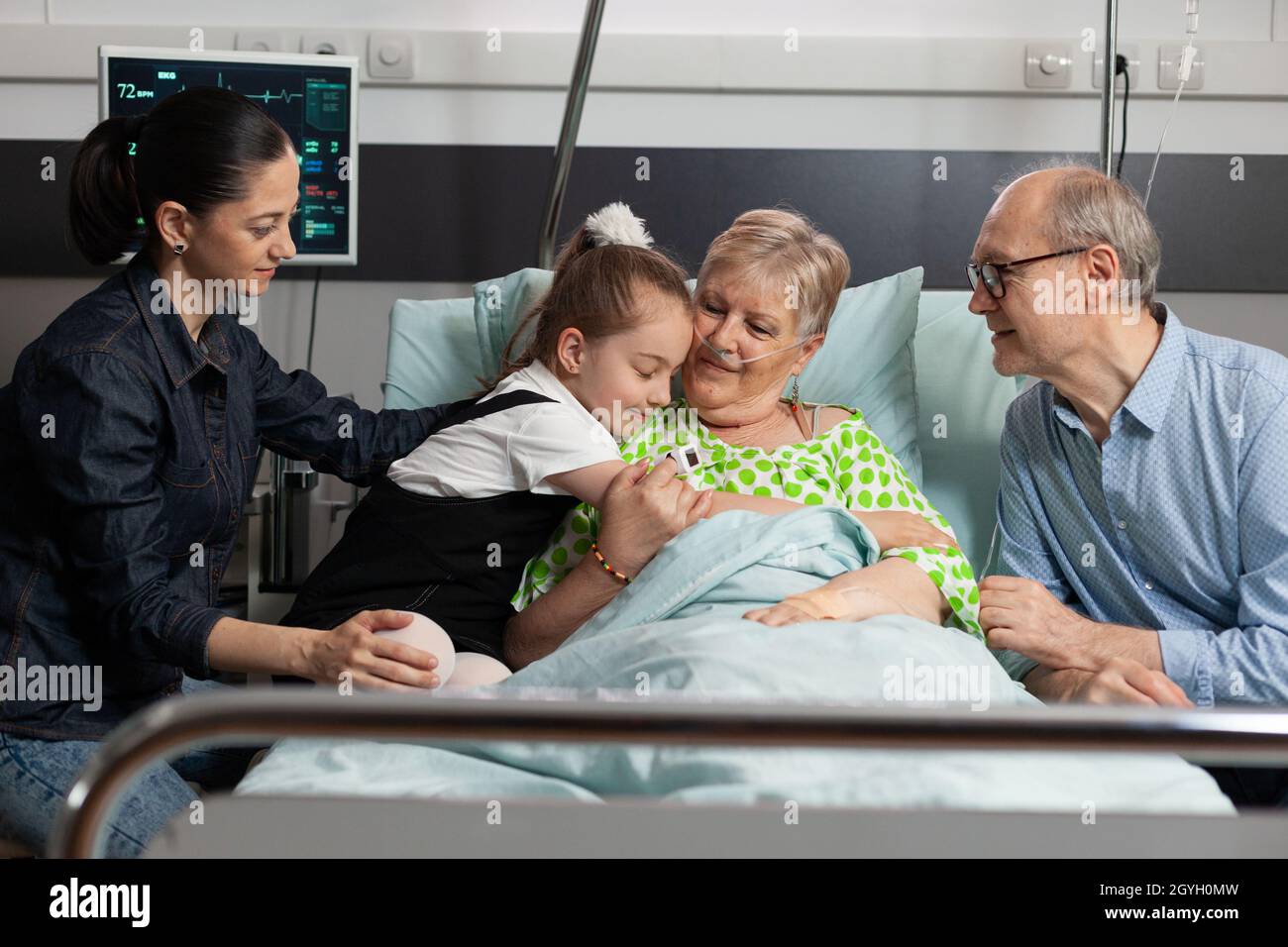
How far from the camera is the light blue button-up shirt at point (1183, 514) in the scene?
166 cm

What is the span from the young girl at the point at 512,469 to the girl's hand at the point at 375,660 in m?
0.25

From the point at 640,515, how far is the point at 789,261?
0.52 metres

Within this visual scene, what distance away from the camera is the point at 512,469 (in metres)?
1.74

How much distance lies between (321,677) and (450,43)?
1.95 metres

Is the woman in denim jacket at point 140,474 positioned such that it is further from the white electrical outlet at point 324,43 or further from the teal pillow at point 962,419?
the white electrical outlet at point 324,43

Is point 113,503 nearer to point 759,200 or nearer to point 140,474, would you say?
point 140,474

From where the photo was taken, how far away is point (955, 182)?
2.96 metres

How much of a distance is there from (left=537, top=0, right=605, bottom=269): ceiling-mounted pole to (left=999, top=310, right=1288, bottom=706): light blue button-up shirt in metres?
1.13

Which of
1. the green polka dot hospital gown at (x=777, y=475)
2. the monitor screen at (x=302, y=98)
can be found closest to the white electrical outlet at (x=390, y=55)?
the monitor screen at (x=302, y=98)

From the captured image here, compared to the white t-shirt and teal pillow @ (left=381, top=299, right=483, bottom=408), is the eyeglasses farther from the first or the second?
teal pillow @ (left=381, top=299, right=483, bottom=408)

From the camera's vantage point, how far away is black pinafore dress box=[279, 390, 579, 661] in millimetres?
1711
